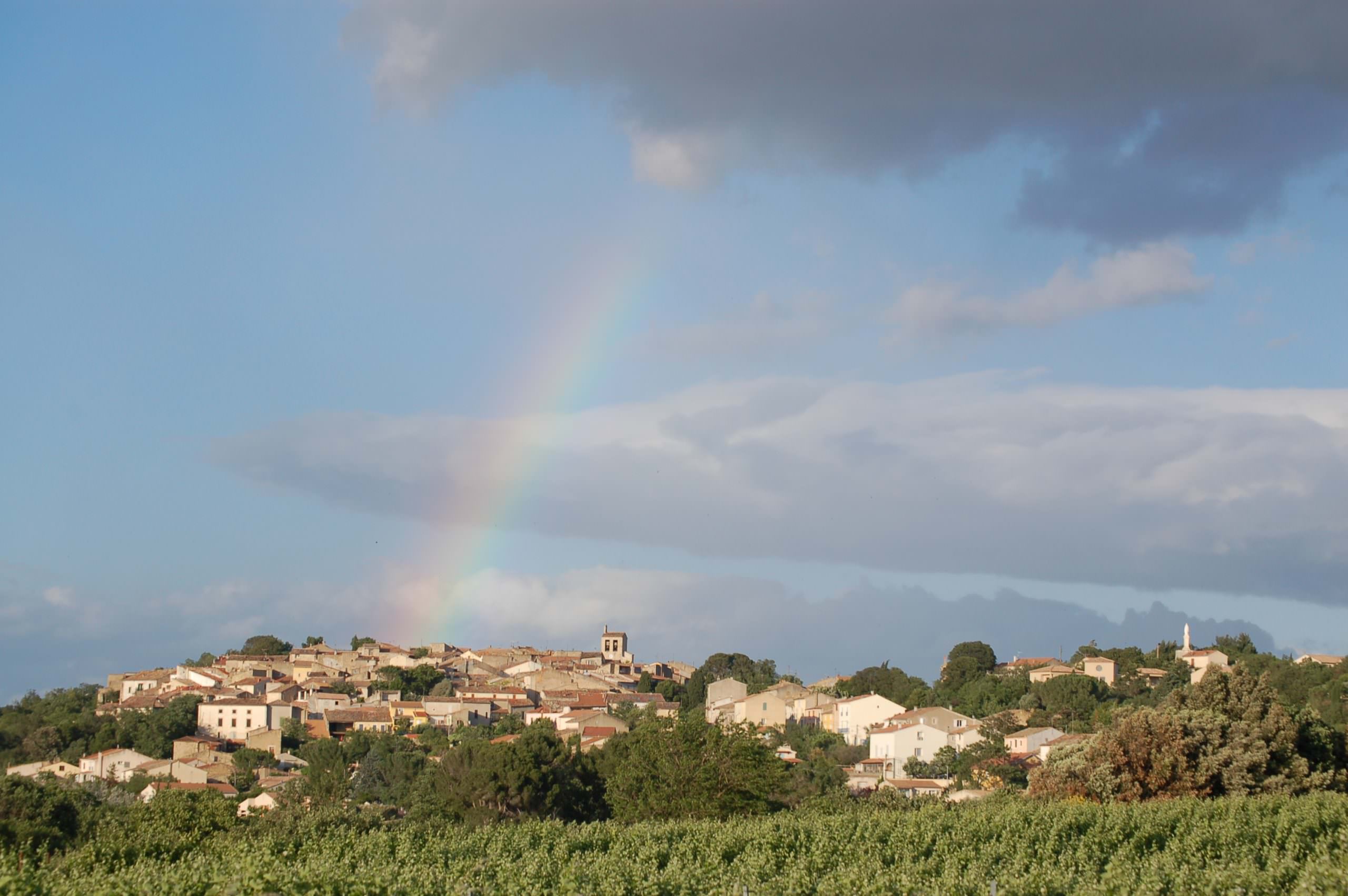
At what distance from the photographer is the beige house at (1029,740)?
74.4m

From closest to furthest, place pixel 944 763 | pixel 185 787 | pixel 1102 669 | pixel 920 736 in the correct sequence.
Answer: pixel 185 787, pixel 944 763, pixel 920 736, pixel 1102 669

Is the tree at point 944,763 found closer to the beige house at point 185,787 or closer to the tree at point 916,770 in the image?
the tree at point 916,770

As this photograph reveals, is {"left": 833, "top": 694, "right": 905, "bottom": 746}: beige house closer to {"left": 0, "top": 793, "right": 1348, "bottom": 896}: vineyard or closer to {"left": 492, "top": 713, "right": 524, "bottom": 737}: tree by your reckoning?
{"left": 492, "top": 713, "right": 524, "bottom": 737}: tree

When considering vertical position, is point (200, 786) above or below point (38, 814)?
below

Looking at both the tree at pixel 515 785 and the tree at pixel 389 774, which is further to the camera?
the tree at pixel 389 774

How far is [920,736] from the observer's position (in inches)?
3132

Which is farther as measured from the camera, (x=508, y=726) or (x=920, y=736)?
(x=508, y=726)

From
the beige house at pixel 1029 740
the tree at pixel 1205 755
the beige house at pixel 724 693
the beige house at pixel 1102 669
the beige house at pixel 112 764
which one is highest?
the beige house at pixel 1102 669

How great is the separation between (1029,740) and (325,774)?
38.4 metres

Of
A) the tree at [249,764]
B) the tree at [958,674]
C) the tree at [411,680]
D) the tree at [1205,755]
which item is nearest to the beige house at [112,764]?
the tree at [249,764]

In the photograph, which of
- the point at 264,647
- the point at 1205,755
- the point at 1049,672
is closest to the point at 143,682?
the point at 264,647

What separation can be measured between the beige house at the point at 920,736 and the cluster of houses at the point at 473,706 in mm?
81

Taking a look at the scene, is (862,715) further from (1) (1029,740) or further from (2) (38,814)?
(2) (38,814)

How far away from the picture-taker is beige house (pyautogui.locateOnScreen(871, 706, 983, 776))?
7812 cm
